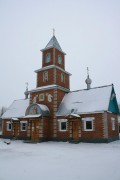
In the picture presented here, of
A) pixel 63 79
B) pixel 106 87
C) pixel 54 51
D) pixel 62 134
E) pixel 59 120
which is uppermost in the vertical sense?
pixel 54 51

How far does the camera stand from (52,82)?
26.8 m

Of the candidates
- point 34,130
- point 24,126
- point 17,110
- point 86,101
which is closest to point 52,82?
point 86,101

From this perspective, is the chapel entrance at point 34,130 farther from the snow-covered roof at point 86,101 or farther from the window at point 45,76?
the window at point 45,76

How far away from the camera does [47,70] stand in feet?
91.5

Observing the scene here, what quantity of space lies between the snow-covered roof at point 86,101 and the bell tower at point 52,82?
3.75 feet

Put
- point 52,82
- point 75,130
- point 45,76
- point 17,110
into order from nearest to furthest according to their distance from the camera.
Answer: point 75,130 → point 52,82 → point 45,76 → point 17,110

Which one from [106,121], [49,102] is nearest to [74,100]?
[49,102]

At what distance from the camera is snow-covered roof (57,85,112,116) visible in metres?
22.2

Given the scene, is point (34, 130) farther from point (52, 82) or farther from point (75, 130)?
point (52, 82)

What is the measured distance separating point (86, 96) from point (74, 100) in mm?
1819

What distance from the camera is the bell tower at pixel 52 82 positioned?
82.7 ft

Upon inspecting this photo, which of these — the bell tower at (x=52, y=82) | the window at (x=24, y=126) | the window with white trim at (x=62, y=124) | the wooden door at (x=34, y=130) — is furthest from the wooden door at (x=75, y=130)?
the window at (x=24, y=126)

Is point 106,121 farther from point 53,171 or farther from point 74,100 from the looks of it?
point 53,171

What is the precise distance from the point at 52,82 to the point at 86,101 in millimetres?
6007
